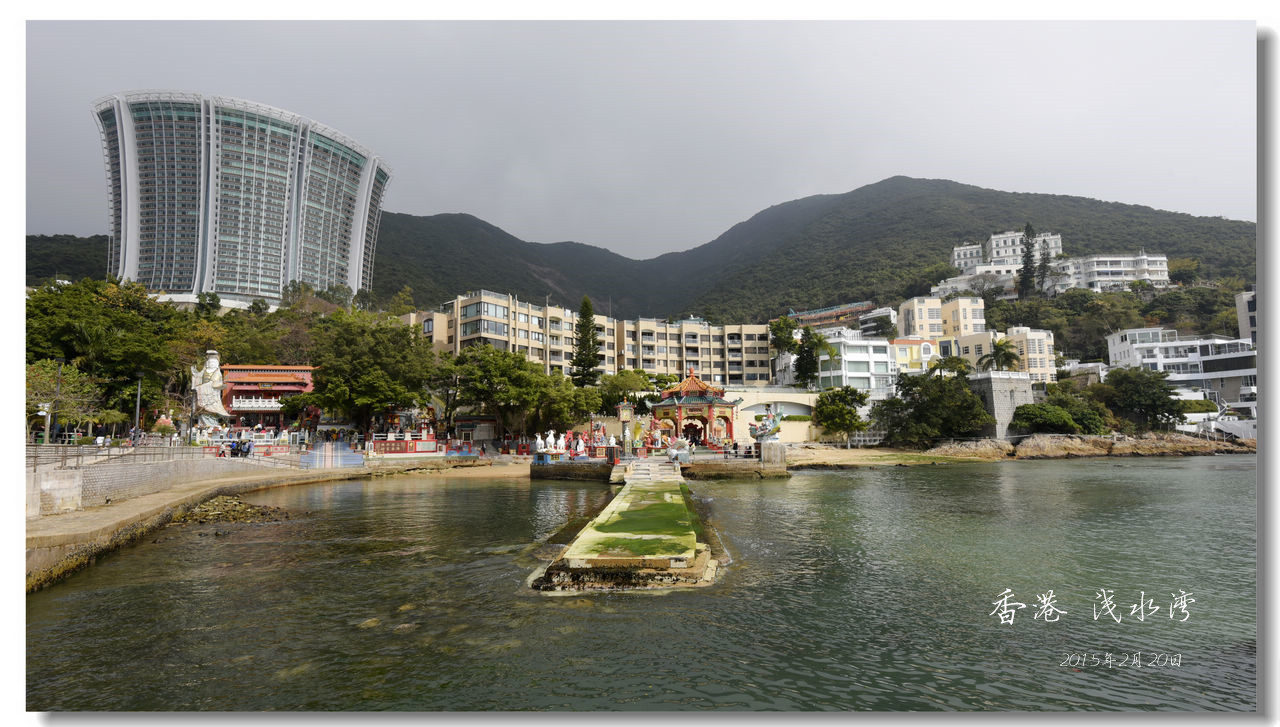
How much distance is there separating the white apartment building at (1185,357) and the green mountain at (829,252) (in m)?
25.1

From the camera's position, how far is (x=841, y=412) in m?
57.8

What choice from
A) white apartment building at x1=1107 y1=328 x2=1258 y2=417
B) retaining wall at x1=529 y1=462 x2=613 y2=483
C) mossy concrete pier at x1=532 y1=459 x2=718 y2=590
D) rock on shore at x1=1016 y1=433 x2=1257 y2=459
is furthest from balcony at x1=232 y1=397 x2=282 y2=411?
white apartment building at x1=1107 y1=328 x2=1258 y2=417

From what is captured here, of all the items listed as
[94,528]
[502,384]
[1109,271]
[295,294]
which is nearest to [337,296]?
[295,294]

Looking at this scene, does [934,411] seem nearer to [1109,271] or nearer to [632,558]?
[632,558]

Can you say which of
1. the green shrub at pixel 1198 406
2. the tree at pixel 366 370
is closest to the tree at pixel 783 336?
the green shrub at pixel 1198 406

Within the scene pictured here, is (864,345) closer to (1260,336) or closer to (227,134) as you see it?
(1260,336)

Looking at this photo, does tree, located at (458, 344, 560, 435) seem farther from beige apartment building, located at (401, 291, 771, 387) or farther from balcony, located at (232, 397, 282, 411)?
beige apartment building, located at (401, 291, 771, 387)

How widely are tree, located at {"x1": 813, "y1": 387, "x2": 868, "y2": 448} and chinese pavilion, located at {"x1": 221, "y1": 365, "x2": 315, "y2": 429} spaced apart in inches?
1738

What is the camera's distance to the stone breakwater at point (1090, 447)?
168 feet

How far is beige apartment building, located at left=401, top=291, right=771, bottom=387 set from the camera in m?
66.9

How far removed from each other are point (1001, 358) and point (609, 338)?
1763 inches

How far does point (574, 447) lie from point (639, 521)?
22301mm

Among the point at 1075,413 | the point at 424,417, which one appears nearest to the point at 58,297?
the point at 424,417

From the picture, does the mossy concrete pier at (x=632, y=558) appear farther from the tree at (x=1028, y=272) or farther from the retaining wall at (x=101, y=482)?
the tree at (x=1028, y=272)
